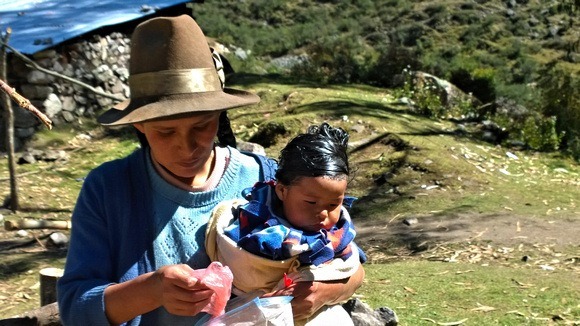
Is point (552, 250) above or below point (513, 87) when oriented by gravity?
above

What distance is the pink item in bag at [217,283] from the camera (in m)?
2.16

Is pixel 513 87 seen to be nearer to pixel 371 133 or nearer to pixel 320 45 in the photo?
pixel 320 45

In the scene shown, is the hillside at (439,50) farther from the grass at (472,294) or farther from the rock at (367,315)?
the rock at (367,315)

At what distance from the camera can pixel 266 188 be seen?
2605mm

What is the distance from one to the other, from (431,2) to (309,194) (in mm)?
29398

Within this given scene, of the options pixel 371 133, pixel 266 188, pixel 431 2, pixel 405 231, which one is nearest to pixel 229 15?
pixel 431 2

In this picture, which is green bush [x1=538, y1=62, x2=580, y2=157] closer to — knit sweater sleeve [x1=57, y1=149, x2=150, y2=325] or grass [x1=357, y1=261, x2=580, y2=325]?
grass [x1=357, y1=261, x2=580, y2=325]

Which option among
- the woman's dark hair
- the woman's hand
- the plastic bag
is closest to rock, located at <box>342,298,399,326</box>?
the woman's dark hair

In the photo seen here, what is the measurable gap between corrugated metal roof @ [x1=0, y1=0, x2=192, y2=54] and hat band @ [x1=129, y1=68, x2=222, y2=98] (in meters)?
9.57

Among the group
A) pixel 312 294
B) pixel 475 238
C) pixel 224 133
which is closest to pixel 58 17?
pixel 475 238

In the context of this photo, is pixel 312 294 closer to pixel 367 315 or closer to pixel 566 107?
pixel 367 315

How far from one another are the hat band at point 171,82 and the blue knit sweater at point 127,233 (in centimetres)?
21

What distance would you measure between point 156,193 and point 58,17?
37.7ft

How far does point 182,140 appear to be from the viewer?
93.5 inches
